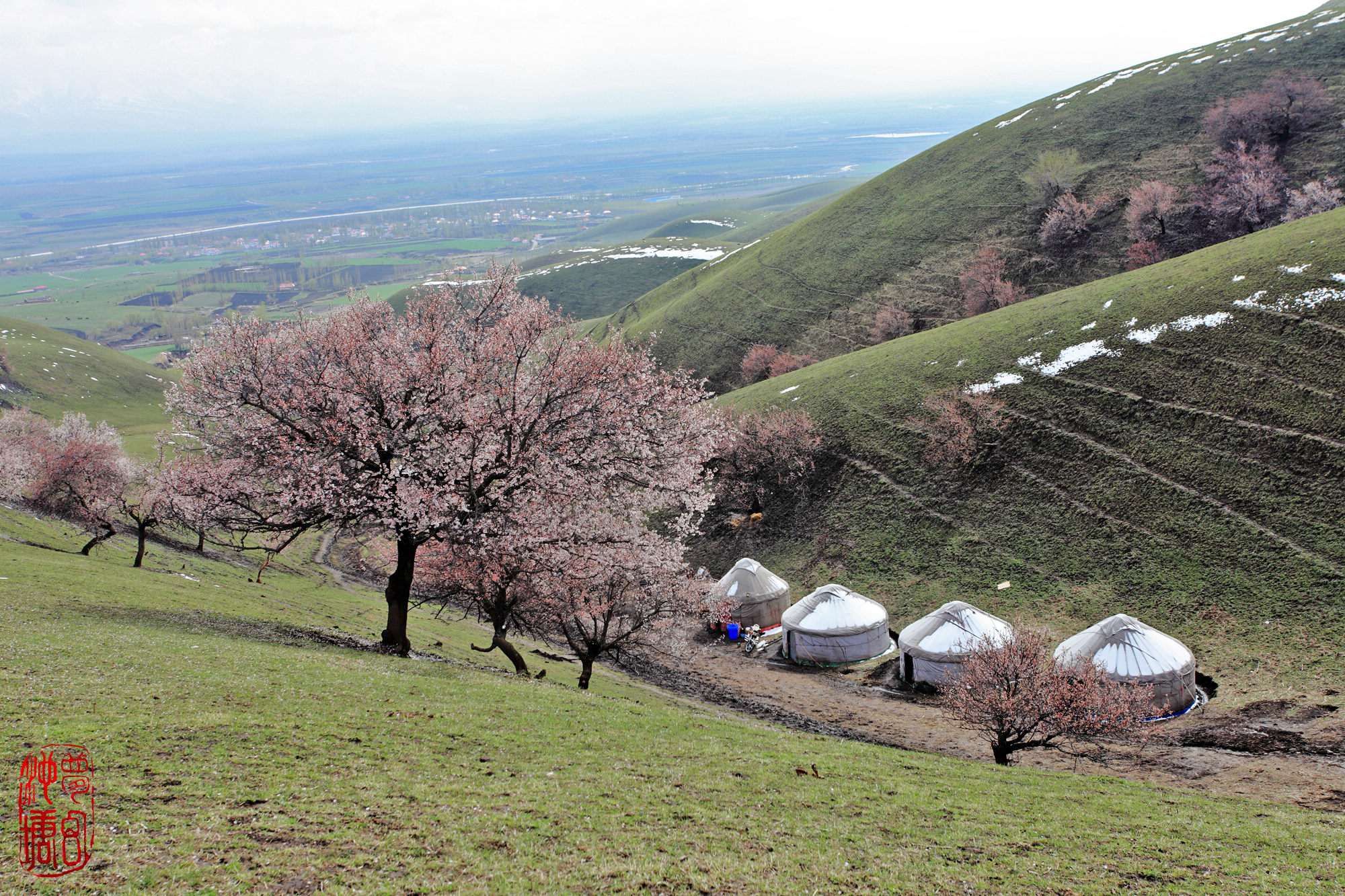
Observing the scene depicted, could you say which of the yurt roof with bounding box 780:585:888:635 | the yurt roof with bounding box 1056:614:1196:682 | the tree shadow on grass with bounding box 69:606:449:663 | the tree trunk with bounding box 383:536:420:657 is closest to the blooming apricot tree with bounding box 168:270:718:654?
the tree trunk with bounding box 383:536:420:657

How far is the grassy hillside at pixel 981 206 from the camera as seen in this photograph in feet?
270

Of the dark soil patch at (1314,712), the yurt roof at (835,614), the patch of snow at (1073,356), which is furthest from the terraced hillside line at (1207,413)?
the yurt roof at (835,614)

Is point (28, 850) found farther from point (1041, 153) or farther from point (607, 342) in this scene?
point (1041, 153)

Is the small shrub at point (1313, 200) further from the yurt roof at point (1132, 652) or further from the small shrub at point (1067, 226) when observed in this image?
the yurt roof at point (1132, 652)

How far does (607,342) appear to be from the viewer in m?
28.8

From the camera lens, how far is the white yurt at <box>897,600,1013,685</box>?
116ft

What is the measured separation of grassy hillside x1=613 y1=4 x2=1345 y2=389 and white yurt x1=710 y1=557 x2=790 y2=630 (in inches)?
1750

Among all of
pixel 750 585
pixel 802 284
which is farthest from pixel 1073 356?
pixel 802 284

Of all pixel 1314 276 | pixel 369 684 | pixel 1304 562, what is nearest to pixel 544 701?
pixel 369 684

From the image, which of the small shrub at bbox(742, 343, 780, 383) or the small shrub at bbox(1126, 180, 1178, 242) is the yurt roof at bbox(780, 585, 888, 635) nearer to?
the small shrub at bbox(742, 343, 780, 383)

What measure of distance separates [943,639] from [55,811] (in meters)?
35.6

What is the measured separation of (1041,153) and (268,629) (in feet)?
354

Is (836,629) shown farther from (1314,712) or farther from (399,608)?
(399,608)

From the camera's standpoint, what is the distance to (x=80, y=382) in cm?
13225
